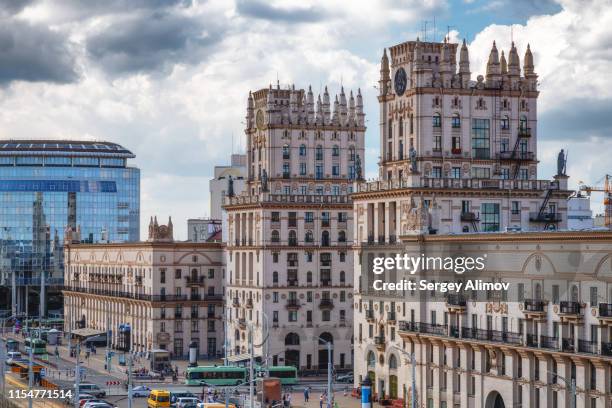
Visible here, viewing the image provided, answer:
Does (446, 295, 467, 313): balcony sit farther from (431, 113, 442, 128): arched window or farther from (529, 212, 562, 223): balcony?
(431, 113, 442, 128): arched window

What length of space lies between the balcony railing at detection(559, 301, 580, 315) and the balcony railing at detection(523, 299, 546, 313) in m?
2.82

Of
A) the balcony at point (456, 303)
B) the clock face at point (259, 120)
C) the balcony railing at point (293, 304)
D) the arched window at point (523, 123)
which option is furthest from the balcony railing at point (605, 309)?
the clock face at point (259, 120)

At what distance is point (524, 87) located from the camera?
151 m

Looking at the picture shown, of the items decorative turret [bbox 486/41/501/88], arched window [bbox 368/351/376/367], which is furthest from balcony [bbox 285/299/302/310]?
decorative turret [bbox 486/41/501/88]

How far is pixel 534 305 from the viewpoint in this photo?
11512cm

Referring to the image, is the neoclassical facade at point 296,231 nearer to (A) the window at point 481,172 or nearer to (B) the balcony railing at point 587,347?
(A) the window at point 481,172

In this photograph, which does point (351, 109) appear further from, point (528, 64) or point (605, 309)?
point (605, 309)

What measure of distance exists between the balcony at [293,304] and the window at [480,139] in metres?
44.1

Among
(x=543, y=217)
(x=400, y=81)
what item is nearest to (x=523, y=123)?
(x=543, y=217)

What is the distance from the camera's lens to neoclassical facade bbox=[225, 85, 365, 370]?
183625 millimetres

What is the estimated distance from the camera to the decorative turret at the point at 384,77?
155000mm

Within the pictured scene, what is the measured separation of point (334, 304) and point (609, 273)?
8118 cm

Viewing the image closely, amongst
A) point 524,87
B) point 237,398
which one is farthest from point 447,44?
point 237,398

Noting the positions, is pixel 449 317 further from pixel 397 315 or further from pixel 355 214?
pixel 355 214
